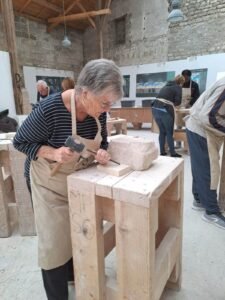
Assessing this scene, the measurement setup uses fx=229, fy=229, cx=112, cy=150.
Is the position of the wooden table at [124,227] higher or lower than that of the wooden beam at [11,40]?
lower

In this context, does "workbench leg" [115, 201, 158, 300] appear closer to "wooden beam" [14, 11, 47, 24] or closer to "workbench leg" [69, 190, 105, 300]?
"workbench leg" [69, 190, 105, 300]

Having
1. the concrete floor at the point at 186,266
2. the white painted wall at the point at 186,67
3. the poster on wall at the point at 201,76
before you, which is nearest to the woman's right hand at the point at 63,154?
the concrete floor at the point at 186,266

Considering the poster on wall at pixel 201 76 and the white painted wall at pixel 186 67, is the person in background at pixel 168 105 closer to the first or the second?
the white painted wall at pixel 186 67

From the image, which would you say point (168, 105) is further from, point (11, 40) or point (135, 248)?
point (11, 40)

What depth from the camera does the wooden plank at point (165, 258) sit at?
1009mm

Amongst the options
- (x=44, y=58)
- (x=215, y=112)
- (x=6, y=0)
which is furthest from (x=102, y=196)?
(x=44, y=58)

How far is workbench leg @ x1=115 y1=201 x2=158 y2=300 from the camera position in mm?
811

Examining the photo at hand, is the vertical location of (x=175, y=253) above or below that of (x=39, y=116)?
below

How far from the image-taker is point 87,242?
967 millimetres

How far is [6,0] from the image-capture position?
4531mm

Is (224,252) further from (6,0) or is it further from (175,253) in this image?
(6,0)

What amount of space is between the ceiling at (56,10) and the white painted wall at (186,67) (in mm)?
2179

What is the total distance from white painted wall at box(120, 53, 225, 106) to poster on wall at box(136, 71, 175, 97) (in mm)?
135

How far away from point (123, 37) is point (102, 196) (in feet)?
31.2
